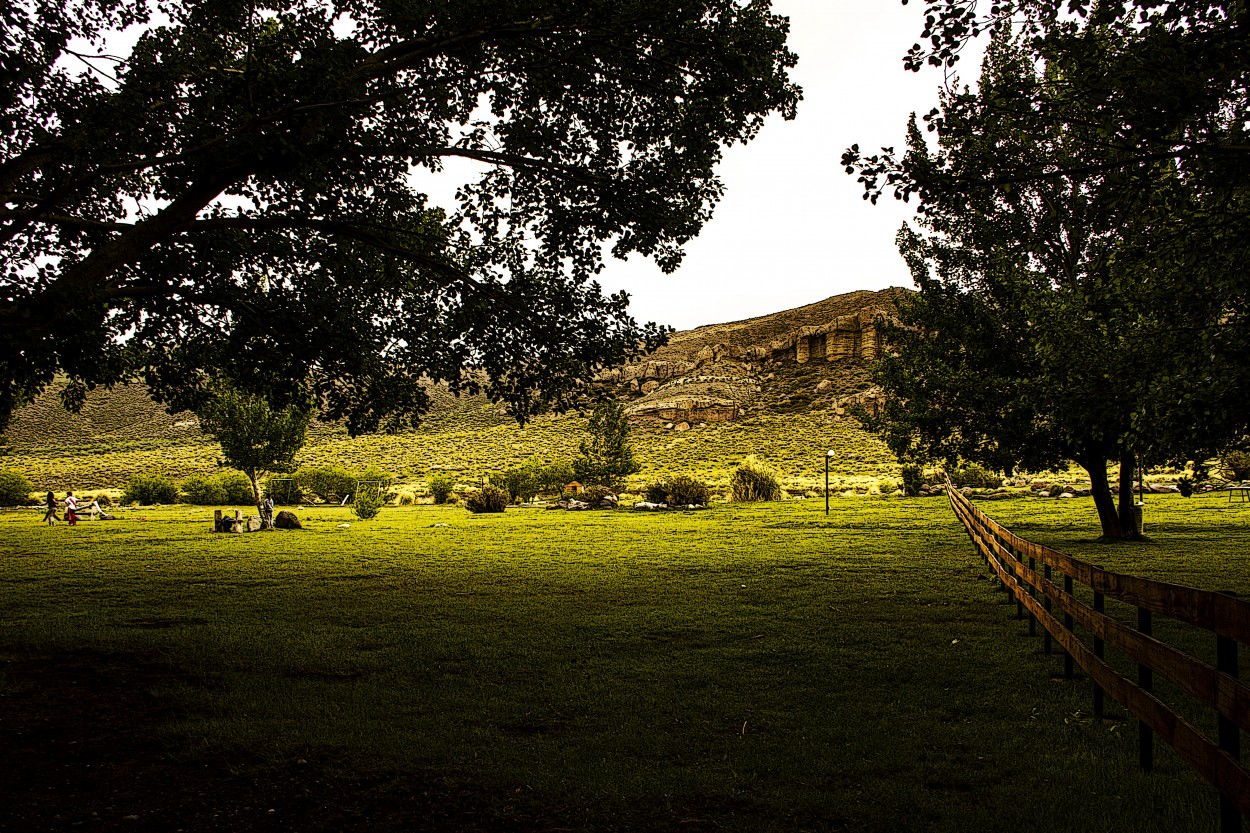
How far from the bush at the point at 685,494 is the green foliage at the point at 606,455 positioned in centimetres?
896

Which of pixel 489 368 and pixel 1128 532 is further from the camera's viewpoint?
pixel 1128 532

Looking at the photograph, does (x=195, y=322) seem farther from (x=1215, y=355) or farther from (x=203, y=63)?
(x=1215, y=355)

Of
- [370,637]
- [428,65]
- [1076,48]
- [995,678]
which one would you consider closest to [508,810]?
[995,678]

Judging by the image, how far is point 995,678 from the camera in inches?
279

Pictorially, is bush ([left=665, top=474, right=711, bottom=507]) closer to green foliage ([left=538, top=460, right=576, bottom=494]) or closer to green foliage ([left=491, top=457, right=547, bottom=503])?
green foliage ([left=538, top=460, right=576, bottom=494])

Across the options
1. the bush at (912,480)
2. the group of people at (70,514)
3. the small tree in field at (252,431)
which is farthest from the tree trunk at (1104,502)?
the small tree in field at (252,431)

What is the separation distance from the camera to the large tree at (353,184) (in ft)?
28.2

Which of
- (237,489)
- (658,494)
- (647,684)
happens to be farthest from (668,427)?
(647,684)

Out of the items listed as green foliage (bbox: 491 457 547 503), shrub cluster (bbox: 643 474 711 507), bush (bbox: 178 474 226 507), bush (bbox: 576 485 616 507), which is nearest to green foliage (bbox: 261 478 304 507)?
bush (bbox: 178 474 226 507)

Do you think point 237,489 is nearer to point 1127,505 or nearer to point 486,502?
point 486,502

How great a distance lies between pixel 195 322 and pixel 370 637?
6.40 m

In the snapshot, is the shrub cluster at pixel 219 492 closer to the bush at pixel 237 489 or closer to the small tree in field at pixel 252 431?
the bush at pixel 237 489

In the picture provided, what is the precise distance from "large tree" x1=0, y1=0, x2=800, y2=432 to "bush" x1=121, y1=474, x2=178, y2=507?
140 feet

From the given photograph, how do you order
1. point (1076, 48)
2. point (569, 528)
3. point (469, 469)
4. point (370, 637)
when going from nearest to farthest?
1. point (1076, 48)
2. point (370, 637)
3. point (569, 528)
4. point (469, 469)
